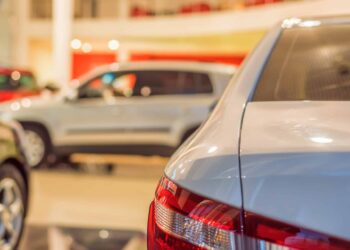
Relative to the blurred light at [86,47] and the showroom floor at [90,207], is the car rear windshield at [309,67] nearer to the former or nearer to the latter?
the showroom floor at [90,207]

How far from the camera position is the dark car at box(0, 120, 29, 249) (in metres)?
4.75

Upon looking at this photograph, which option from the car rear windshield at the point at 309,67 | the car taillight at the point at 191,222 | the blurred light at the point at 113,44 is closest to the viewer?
the car taillight at the point at 191,222

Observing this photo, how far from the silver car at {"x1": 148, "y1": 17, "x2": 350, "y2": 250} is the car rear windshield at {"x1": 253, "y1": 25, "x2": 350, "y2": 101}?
232 millimetres

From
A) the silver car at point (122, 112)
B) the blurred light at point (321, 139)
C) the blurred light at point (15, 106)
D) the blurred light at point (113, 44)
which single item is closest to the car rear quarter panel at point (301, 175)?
the blurred light at point (321, 139)

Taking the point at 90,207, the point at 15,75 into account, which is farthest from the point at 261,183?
the point at 15,75

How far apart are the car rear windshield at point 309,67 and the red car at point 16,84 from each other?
11157 millimetres

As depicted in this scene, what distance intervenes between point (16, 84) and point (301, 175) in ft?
43.1

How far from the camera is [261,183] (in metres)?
1.63

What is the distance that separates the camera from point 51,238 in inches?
226

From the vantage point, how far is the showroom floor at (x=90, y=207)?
5.70 m

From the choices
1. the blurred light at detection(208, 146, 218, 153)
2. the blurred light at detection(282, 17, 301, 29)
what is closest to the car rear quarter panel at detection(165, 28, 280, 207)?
the blurred light at detection(208, 146, 218, 153)

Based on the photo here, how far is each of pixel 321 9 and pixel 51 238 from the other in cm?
842

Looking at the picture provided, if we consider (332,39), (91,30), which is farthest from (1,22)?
(332,39)

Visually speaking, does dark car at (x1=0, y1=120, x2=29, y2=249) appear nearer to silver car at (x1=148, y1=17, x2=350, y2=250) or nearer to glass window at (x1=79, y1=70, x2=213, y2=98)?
silver car at (x1=148, y1=17, x2=350, y2=250)
